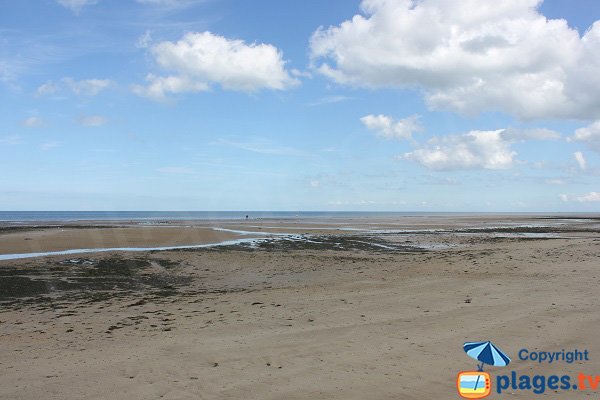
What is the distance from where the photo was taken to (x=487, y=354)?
6.48 m

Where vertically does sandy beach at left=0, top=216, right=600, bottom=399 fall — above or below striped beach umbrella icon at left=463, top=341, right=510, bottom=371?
below

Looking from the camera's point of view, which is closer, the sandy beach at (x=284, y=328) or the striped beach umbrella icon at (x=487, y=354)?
the sandy beach at (x=284, y=328)

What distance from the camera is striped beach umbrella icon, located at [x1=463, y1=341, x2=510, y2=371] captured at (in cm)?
621

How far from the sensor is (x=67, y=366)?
664 centimetres

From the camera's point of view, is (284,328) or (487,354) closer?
(487,354)

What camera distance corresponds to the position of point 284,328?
8492 millimetres

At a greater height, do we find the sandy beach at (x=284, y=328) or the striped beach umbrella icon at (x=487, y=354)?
the striped beach umbrella icon at (x=487, y=354)

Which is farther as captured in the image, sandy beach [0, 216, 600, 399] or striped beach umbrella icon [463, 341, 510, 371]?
striped beach umbrella icon [463, 341, 510, 371]

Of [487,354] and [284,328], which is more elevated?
[487,354]

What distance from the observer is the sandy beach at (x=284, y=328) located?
19.1 ft

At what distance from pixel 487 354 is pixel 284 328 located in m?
3.83

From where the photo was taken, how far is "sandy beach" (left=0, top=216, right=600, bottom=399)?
5836 millimetres

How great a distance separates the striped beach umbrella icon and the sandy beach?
0.53ft

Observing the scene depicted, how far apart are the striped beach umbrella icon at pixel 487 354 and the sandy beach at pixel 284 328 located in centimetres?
16
